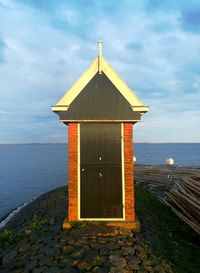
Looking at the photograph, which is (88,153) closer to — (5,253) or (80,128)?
(80,128)

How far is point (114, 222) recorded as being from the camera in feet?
35.0

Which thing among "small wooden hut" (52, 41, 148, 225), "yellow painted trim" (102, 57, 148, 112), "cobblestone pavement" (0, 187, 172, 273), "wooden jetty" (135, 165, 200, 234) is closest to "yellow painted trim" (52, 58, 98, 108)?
"small wooden hut" (52, 41, 148, 225)

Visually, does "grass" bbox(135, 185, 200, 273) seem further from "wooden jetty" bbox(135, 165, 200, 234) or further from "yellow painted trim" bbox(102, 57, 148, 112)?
"yellow painted trim" bbox(102, 57, 148, 112)

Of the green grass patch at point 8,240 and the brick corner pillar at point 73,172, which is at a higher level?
the brick corner pillar at point 73,172

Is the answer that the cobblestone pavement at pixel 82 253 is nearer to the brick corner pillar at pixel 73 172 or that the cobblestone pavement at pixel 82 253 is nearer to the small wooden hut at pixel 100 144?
the brick corner pillar at pixel 73 172

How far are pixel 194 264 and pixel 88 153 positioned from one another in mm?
5319

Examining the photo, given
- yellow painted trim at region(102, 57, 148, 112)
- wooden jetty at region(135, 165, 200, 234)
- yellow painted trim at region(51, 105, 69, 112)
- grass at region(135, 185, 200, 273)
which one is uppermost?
yellow painted trim at region(102, 57, 148, 112)

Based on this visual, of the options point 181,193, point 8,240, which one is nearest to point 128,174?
point 8,240

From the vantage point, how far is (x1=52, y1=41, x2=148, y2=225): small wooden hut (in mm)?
10844

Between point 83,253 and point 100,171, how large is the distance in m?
3.24

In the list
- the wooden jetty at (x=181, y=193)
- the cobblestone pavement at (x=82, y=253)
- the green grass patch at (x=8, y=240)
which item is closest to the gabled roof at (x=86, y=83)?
the cobblestone pavement at (x=82, y=253)

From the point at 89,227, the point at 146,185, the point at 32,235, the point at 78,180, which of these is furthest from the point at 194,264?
the point at 146,185

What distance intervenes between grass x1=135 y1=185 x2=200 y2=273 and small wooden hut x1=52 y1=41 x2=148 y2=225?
1354mm

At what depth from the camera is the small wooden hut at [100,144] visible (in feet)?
35.6
